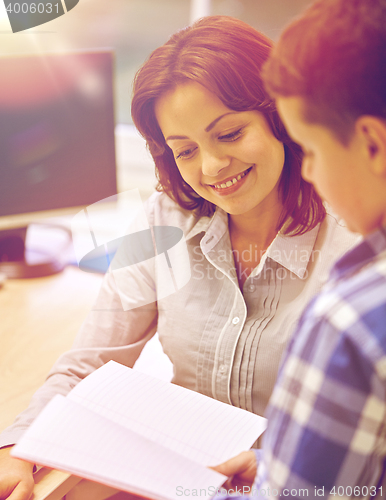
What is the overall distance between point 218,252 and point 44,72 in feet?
2.42

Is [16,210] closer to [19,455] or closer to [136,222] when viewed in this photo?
[136,222]

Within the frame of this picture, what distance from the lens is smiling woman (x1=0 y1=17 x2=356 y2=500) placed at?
0.81 m

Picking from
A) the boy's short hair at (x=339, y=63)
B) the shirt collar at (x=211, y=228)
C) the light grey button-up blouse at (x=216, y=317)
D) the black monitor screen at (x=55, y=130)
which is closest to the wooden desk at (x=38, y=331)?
the light grey button-up blouse at (x=216, y=317)

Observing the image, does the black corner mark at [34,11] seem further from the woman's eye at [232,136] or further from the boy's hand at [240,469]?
the boy's hand at [240,469]

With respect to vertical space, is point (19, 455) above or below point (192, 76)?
below

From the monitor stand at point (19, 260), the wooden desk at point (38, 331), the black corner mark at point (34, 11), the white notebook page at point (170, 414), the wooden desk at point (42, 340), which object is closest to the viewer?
the white notebook page at point (170, 414)

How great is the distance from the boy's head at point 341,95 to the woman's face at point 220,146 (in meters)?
0.38

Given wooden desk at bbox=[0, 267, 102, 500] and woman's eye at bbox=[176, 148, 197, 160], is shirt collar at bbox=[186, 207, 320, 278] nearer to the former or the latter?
woman's eye at bbox=[176, 148, 197, 160]

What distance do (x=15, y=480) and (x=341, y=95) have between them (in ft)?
2.14

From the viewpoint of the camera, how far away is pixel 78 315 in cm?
124

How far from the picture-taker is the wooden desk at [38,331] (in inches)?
34.2

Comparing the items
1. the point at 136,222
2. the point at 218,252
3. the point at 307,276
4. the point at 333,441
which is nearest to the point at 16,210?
the point at 136,222

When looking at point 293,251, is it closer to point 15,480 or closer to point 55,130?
point 15,480

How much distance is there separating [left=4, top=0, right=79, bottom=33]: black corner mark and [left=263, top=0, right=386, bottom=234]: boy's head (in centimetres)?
102
